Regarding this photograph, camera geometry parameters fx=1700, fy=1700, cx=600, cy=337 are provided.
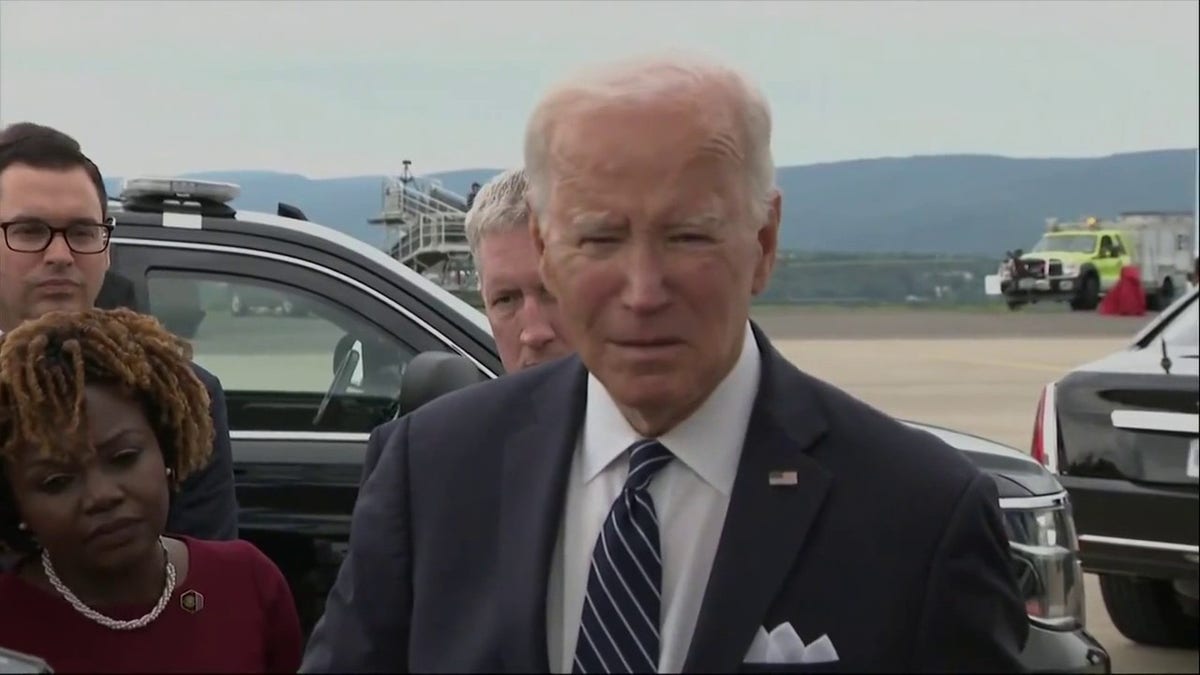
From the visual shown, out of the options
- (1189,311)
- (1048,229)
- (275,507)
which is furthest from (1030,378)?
(1048,229)

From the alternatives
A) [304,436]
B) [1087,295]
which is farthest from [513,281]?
[1087,295]

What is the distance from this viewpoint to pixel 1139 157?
179 metres

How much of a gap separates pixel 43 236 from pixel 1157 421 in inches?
195

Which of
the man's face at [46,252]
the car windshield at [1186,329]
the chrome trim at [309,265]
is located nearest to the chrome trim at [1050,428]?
the car windshield at [1186,329]

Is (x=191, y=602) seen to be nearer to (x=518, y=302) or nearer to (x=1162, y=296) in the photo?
(x=518, y=302)

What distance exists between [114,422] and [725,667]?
1185 millimetres

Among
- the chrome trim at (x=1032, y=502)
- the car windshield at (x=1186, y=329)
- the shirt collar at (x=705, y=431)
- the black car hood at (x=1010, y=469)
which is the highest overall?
the shirt collar at (x=705, y=431)

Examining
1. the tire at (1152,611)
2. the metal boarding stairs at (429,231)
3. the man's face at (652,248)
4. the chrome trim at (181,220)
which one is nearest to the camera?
the man's face at (652,248)

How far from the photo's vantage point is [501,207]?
10.2 feet

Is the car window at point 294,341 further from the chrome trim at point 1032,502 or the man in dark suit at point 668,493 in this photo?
the man in dark suit at point 668,493

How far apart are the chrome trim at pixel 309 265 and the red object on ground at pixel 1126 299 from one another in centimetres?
3587

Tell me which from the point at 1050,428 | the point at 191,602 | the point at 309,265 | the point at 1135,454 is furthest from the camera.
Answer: the point at 1050,428

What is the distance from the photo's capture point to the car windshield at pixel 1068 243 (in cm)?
4200

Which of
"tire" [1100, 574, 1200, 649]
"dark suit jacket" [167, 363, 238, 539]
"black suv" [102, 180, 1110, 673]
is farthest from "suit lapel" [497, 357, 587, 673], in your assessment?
"tire" [1100, 574, 1200, 649]
